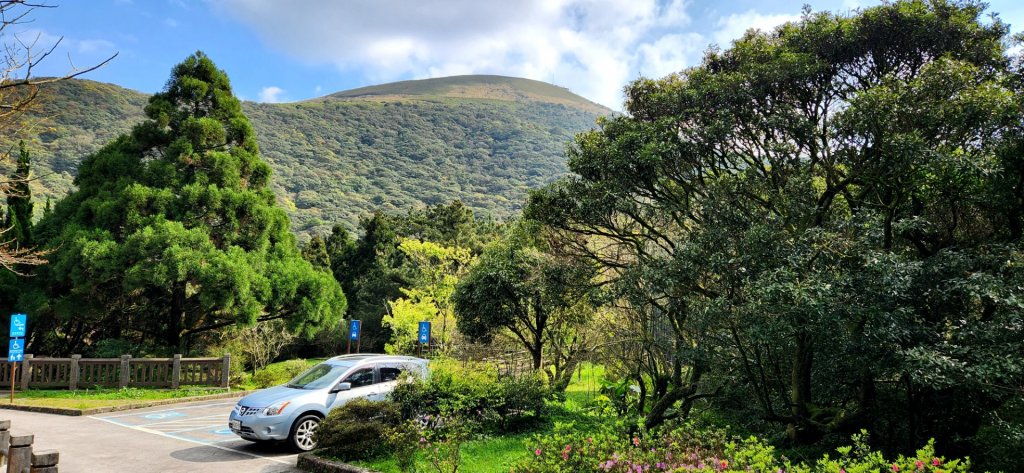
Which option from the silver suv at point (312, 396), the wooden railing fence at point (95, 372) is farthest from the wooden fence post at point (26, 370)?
the silver suv at point (312, 396)

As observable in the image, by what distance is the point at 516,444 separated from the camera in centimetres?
942

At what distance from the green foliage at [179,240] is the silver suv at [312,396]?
31.6 feet

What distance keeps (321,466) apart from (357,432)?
63 centimetres

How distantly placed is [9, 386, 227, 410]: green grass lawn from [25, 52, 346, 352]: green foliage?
2648mm

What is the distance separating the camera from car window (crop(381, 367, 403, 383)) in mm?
10820

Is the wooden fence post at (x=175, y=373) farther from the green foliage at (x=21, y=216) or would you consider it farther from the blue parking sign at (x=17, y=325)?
the green foliage at (x=21, y=216)

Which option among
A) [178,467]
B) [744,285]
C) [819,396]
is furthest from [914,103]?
[178,467]

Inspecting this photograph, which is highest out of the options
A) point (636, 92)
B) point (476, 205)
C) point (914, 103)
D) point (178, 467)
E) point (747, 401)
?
point (476, 205)

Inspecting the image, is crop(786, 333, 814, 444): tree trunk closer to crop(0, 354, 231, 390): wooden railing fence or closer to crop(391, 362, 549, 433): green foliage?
crop(391, 362, 549, 433): green foliage

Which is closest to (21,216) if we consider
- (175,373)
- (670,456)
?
(175,373)

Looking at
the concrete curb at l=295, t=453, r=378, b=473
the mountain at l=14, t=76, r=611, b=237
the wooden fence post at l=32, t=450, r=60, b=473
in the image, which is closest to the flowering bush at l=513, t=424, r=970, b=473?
the concrete curb at l=295, t=453, r=378, b=473

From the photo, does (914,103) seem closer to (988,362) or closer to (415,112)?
(988,362)

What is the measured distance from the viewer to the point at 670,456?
216 inches

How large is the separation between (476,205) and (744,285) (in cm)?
8067
